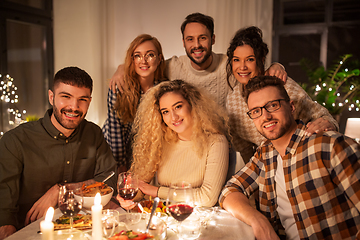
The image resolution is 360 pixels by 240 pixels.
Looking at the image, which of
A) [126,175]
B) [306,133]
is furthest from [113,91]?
[306,133]

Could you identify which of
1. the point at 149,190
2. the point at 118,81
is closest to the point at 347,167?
the point at 149,190

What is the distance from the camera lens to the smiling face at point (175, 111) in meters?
2.13

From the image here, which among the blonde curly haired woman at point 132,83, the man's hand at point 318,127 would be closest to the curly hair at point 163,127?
the blonde curly haired woman at point 132,83

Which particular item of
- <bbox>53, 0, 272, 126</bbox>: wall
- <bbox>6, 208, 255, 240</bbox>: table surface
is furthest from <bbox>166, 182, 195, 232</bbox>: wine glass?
<bbox>53, 0, 272, 126</bbox>: wall

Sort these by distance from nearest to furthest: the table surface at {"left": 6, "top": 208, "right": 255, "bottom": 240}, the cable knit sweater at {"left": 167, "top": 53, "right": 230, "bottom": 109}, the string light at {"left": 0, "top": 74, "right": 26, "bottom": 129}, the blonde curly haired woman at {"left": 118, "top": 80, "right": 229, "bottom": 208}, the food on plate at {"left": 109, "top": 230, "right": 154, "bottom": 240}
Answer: the food on plate at {"left": 109, "top": 230, "right": 154, "bottom": 240}, the table surface at {"left": 6, "top": 208, "right": 255, "bottom": 240}, the blonde curly haired woman at {"left": 118, "top": 80, "right": 229, "bottom": 208}, the cable knit sweater at {"left": 167, "top": 53, "right": 230, "bottom": 109}, the string light at {"left": 0, "top": 74, "right": 26, "bottom": 129}

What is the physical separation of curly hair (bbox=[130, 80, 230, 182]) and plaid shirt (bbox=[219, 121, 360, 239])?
25.4 inches

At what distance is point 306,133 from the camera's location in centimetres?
163

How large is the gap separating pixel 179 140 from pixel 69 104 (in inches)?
34.0

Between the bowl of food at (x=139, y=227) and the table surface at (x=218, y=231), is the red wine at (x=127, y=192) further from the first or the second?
the table surface at (x=218, y=231)

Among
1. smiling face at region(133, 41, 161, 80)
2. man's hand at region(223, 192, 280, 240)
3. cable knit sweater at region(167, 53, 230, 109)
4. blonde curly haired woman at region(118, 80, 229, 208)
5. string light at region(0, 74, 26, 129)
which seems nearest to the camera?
man's hand at region(223, 192, 280, 240)

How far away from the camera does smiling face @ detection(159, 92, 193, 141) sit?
2135 mm

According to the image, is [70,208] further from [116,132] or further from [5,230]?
[116,132]

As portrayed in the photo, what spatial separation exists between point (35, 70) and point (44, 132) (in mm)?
3245

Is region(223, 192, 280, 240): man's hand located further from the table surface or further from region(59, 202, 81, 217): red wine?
region(59, 202, 81, 217): red wine
